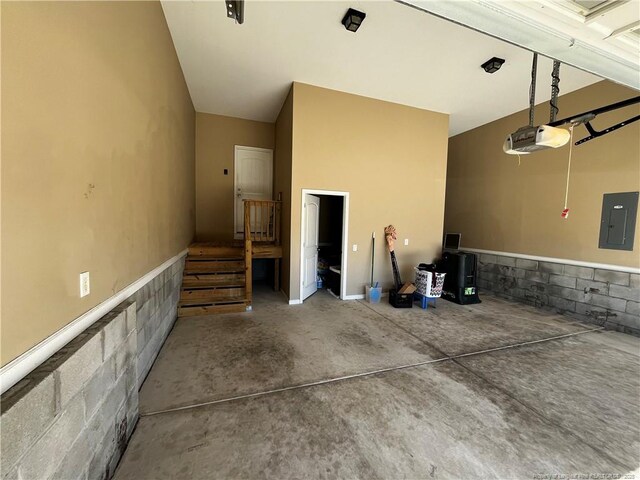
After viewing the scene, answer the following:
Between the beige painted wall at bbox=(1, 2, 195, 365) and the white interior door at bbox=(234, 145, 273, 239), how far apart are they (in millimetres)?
3510

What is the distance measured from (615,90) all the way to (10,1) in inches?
258

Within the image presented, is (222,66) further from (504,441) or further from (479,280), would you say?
(479,280)

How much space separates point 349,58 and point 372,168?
186cm

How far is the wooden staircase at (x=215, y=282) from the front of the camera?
13.1ft

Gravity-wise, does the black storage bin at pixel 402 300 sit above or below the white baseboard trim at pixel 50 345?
below

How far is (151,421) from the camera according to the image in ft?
6.02

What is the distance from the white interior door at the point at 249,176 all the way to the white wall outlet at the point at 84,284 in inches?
190

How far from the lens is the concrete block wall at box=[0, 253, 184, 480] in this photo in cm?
83

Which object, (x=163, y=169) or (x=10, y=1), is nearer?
(x=10, y=1)

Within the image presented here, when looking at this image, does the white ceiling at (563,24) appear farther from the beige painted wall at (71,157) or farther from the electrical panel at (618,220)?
the electrical panel at (618,220)

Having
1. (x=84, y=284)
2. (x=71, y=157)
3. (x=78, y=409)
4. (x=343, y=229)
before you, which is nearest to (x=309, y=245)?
(x=343, y=229)

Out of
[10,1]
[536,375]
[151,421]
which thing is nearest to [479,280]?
[536,375]

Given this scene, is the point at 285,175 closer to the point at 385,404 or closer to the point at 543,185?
the point at 385,404

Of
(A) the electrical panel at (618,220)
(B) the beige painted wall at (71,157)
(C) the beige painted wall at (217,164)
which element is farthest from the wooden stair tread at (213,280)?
(A) the electrical panel at (618,220)
